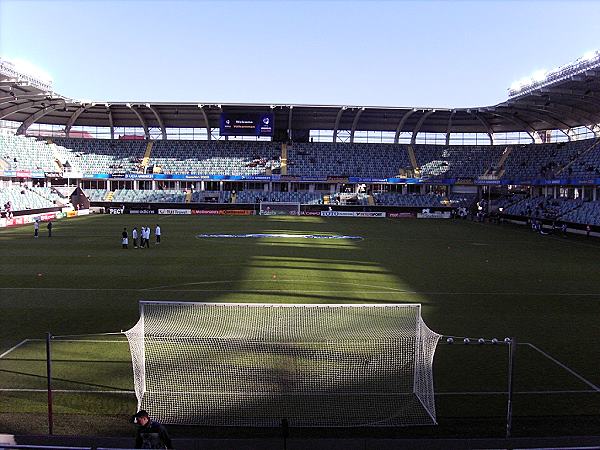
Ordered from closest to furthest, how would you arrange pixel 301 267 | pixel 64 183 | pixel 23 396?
pixel 23 396
pixel 301 267
pixel 64 183

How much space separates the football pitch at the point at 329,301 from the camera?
10.5 metres

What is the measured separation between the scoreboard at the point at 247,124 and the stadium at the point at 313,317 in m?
3.05

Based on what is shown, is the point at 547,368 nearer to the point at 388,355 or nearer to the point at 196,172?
the point at 388,355

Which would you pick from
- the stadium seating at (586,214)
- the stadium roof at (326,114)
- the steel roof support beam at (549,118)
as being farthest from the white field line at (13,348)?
→ the steel roof support beam at (549,118)

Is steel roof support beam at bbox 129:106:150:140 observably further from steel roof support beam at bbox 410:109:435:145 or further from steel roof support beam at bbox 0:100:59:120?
steel roof support beam at bbox 410:109:435:145

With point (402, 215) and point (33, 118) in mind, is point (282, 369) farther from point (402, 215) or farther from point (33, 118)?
point (33, 118)

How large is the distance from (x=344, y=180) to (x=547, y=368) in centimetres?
6319

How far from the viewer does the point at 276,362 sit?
12.3m

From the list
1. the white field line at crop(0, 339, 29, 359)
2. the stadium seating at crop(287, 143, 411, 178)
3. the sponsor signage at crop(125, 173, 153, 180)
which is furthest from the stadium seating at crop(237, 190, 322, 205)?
the white field line at crop(0, 339, 29, 359)

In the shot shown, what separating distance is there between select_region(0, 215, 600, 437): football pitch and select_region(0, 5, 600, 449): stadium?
8cm

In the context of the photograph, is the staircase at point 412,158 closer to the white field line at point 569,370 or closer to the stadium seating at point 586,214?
the stadium seating at point 586,214

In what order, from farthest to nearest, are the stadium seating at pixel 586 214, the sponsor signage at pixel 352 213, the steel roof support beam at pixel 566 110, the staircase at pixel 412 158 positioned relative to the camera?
1. the staircase at pixel 412 158
2. the sponsor signage at pixel 352 213
3. the steel roof support beam at pixel 566 110
4. the stadium seating at pixel 586 214

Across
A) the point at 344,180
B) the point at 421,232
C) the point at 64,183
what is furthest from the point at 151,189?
the point at 421,232

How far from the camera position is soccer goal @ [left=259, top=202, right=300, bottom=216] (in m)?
72.0
